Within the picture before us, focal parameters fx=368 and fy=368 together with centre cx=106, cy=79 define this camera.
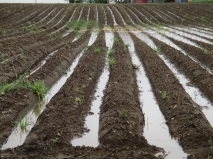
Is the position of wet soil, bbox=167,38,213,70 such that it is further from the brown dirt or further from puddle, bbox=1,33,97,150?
puddle, bbox=1,33,97,150

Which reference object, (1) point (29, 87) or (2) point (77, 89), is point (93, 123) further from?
(1) point (29, 87)

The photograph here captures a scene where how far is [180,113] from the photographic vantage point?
21.3 ft

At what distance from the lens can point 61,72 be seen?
10.1 meters

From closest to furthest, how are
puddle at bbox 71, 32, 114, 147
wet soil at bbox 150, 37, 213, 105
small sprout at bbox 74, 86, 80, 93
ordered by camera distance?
puddle at bbox 71, 32, 114, 147
small sprout at bbox 74, 86, 80, 93
wet soil at bbox 150, 37, 213, 105

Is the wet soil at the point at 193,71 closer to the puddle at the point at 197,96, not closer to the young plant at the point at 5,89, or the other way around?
Answer: the puddle at the point at 197,96

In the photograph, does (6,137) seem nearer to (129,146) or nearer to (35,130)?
(35,130)

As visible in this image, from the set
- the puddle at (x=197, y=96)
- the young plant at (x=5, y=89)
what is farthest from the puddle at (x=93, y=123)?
the puddle at (x=197, y=96)

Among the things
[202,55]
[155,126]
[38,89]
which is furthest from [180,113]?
[202,55]

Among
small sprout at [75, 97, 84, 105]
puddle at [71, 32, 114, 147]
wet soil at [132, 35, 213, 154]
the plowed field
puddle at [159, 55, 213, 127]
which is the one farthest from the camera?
small sprout at [75, 97, 84, 105]

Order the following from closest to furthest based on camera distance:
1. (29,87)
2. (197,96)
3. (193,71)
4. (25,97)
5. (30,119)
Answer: (30,119), (25,97), (29,87), (197,96), (193,71)

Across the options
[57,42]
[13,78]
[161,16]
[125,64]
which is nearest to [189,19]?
[161,16]

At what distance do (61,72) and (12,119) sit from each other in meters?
3.82

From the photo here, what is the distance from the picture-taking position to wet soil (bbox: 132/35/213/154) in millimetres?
5523

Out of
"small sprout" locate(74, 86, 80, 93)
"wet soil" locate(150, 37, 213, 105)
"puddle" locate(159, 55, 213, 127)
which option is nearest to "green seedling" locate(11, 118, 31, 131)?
"small sprout" locate(74, 86, 80, 93)
